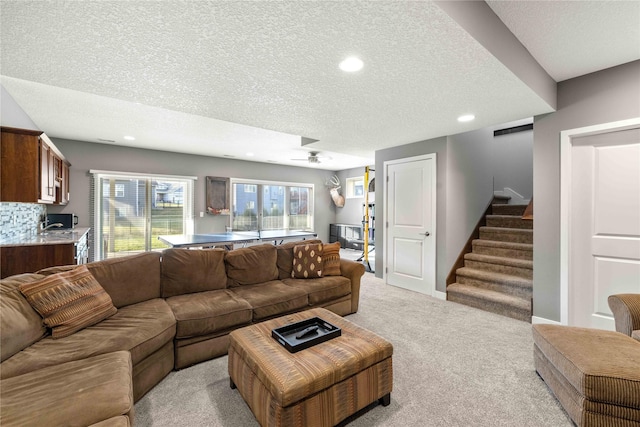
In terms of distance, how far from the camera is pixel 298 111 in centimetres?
288

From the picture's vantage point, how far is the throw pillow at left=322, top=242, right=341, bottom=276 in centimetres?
331

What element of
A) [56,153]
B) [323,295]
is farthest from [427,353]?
[56,153]

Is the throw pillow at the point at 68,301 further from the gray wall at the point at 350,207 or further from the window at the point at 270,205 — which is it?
the gray wall at the point at 350,207

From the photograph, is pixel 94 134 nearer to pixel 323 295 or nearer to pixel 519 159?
pixel 323 295

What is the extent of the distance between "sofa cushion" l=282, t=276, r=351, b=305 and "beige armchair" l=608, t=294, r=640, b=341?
2.25 m

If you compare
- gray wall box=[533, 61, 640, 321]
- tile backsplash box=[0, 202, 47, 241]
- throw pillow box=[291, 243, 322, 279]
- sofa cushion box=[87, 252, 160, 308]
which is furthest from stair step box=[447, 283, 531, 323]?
tile backsplash box=[0, 202, 47, 241]

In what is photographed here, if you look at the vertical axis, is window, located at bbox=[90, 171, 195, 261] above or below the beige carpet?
above

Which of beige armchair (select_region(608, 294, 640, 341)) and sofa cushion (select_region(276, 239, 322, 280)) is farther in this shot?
sofa cushion (select_region(276, 239, 322, 280))

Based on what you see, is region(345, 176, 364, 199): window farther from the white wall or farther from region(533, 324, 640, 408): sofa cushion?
the white wall

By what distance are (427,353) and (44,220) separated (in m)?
6.08

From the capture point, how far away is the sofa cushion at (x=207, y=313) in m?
2.09

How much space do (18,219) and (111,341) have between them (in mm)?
3309

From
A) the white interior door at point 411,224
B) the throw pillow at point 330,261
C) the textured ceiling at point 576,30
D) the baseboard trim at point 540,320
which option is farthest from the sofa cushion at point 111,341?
the baseboard trim at point 540,320

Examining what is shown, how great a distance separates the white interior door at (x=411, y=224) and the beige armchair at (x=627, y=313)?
1985 mm
